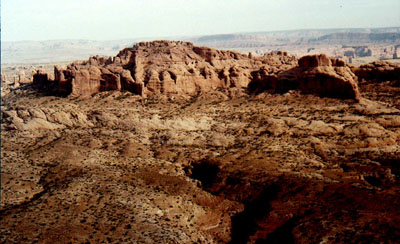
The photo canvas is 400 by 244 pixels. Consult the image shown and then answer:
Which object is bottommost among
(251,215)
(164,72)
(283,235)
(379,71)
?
(251,215)

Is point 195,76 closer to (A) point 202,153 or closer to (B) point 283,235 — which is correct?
(A) point 202,153

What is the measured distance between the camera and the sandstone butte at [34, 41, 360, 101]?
6181 centimetres

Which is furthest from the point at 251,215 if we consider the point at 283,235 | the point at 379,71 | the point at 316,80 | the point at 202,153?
the point at 379,71

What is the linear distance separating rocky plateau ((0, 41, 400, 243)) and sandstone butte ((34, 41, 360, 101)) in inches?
10.6

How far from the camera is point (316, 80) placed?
6134cm

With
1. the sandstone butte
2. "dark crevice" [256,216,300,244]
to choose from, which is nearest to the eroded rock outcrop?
the sandstone butte

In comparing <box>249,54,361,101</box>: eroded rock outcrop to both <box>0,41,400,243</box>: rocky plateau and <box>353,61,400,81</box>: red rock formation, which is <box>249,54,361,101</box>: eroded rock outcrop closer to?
<box>0,41,400,243</box>: rocky plateau

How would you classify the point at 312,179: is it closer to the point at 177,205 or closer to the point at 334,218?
the point at 334,218

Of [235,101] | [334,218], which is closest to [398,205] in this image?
[334,218]

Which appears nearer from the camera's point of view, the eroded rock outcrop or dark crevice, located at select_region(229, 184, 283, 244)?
dark crevice, located at select_region(229, 184, 283, 244)

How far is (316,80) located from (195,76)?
24790 millimetres

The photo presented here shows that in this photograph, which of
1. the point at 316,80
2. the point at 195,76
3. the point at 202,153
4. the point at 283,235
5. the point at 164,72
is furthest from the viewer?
the point at 195,76

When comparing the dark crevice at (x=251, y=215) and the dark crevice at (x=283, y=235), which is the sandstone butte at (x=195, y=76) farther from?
the dark crevice at (x=283, y=235)

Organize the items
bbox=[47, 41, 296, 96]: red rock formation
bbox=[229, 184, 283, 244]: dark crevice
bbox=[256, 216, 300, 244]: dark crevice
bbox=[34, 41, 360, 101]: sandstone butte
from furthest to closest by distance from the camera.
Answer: bbox=[47, 41, 296, 96]: red rock formation < bbox=[34, 41, 360, 101]: sandstone butte < bbox=[229, 184, 283, 244]: dark crevice < bbox=[256, 216, 300, 244]: dark crevice
